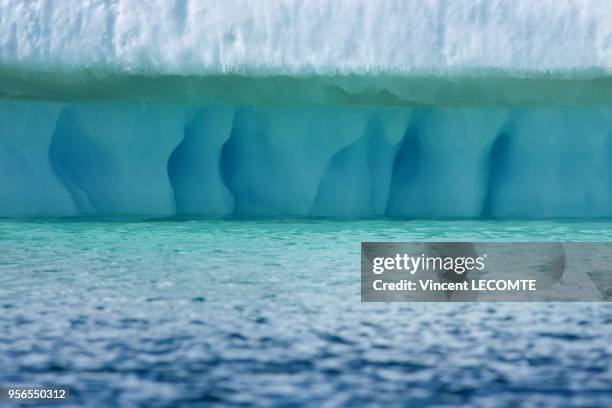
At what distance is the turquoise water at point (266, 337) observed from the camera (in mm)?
1675

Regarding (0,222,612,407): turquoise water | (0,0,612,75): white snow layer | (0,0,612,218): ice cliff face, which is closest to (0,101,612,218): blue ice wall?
(0,0,612,218): ice cliff face

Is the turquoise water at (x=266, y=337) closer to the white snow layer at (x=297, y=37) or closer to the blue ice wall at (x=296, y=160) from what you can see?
the white snow layer at (x=297, y=37)

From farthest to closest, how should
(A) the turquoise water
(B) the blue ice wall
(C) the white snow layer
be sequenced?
(B) the blue ice wall
(C) the white snow layer
(A) the turquoise water

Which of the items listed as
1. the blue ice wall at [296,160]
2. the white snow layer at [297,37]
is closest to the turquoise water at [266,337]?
the white snow layer at [297,37]

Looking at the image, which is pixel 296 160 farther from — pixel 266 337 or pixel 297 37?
pixel 266 337

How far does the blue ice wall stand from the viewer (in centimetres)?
496

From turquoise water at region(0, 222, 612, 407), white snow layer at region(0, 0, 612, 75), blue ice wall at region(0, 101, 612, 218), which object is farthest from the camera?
blue ice wall at region(0, 101, 612, 218)

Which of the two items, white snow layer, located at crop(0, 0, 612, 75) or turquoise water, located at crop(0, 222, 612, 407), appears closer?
turquoise water, located at crop(0, 222, 612, 407)

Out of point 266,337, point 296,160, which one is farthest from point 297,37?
point 266,337

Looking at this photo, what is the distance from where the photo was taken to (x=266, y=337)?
6.77 feet

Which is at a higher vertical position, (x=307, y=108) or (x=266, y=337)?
(x=307, y=108)

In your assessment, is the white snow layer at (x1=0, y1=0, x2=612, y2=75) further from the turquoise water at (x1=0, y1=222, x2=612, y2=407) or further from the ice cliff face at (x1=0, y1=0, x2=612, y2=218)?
the turquoise water at (x1=0, y1=222, x2=612, y2=407)

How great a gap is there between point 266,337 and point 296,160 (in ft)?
10.0

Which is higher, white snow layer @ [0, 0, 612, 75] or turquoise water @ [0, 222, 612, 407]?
white snow layer @ [0, 0, 612, 75]
